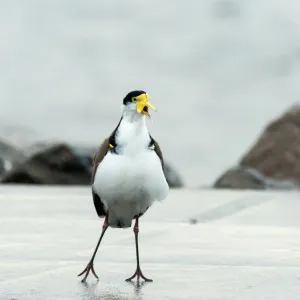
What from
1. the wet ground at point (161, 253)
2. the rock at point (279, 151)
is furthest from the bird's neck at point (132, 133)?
the rock at point (279, 151)

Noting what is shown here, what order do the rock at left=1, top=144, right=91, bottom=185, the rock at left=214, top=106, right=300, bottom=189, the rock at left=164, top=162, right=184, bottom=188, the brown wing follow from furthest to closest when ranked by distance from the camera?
the rock at left=214, top=106, right=300, bottom=189 < the rock at left=164, top=162, right=184, bottom=188 < the rock at left=1, top=144, right=91, bottom=185 < the brown wing

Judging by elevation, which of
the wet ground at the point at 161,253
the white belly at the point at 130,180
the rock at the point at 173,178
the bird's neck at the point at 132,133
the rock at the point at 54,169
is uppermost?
the bird's neck at the point at 132,133

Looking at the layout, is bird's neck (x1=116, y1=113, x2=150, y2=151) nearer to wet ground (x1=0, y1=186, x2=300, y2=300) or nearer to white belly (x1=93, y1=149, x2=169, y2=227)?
white belly (x1=93, y1=149, x2=169, y2=227)

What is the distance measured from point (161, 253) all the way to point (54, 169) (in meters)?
13.4

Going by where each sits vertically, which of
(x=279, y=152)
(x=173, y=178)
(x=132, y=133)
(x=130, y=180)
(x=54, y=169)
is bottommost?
(x=279, y=152)

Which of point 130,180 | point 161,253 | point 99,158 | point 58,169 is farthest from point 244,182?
point 130,180

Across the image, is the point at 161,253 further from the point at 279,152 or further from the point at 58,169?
the point at 279,152

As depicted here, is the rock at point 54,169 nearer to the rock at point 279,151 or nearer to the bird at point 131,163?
the rock at point 279,151

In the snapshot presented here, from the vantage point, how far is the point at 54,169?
2030 cm

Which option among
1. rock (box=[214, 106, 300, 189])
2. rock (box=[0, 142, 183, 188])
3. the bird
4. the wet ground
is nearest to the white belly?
the bird

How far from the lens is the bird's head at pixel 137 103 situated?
5523 mm

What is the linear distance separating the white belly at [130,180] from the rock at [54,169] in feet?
46.8

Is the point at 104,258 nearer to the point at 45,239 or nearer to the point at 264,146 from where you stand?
the point at 45,239

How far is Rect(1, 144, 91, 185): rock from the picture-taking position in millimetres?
20016
